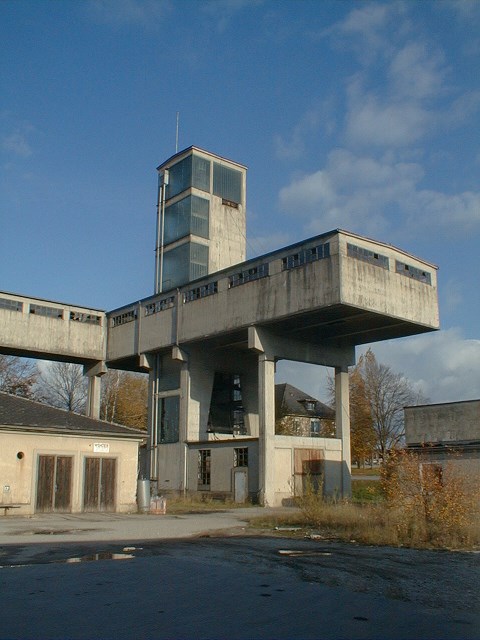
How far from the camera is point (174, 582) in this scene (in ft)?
31.8

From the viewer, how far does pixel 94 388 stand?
159ft

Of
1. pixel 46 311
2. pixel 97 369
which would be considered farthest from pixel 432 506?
pixel 97 369

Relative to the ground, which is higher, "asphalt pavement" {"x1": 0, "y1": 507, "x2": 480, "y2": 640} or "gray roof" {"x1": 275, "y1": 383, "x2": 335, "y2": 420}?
"gray roof" {"x1": 275, "y1": 383, "x2": 335, "y2": 420}

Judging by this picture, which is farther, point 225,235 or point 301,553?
point 225,235

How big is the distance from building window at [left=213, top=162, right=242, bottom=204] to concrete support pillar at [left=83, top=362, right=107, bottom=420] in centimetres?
1498

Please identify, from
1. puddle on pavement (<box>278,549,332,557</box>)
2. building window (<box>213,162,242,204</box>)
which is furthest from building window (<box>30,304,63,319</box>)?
puddle on pavement (<box>278,549,332,557</box>)

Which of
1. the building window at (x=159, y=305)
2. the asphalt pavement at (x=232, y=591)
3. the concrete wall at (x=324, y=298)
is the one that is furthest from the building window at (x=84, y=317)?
the asphalt pavement at (x=232, y=591)

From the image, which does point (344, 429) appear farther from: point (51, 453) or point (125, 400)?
point (125, 400)

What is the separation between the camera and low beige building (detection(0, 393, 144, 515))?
25281 millimetres

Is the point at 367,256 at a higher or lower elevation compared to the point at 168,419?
higher

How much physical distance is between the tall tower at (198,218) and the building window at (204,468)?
465 inches

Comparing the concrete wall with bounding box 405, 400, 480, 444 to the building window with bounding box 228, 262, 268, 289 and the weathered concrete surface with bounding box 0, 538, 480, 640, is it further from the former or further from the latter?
the weathered concrete surface with bounding box 0, 538, 480, 640

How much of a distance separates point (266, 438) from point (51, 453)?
44.8 feet

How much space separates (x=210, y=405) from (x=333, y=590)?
1483 inches
